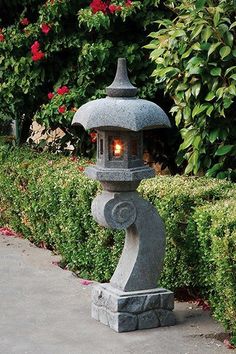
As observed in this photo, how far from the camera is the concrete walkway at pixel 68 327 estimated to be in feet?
21.0

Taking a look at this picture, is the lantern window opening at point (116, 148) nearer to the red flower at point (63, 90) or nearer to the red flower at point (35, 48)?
the red flower at point (63, 90)

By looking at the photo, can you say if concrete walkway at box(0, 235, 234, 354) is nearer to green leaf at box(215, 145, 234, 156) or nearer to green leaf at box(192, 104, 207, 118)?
green leaf at box(215, 145, 234, 156)

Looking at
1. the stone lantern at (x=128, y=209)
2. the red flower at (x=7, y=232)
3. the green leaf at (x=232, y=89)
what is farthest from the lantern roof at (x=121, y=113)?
the red flower at (x=7, y=232)

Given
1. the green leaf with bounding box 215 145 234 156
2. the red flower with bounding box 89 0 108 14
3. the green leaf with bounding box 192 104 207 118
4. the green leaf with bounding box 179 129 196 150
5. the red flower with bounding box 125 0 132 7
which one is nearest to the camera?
the green leaf with bounding box 192 104 207 118

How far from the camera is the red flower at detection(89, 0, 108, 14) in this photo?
30.8 ft

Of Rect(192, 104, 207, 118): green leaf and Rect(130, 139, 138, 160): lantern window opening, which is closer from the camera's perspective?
Rect(130, 139, 138, 160): lantern window opening

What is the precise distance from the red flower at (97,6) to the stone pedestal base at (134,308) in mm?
3480

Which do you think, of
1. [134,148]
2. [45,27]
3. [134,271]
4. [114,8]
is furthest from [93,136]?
[134,271]

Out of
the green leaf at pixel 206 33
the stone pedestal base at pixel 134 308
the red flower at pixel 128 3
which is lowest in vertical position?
the stone pedestal base at pixel 134 308

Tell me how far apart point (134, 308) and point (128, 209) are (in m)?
0.72

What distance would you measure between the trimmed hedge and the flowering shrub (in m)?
0.69

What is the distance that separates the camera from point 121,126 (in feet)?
21.5

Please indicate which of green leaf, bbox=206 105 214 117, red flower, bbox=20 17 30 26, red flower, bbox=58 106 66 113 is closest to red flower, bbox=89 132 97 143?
red flower, bbox=58 106 66 113

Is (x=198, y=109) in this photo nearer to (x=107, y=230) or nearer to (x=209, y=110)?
(x=209, y=110)
